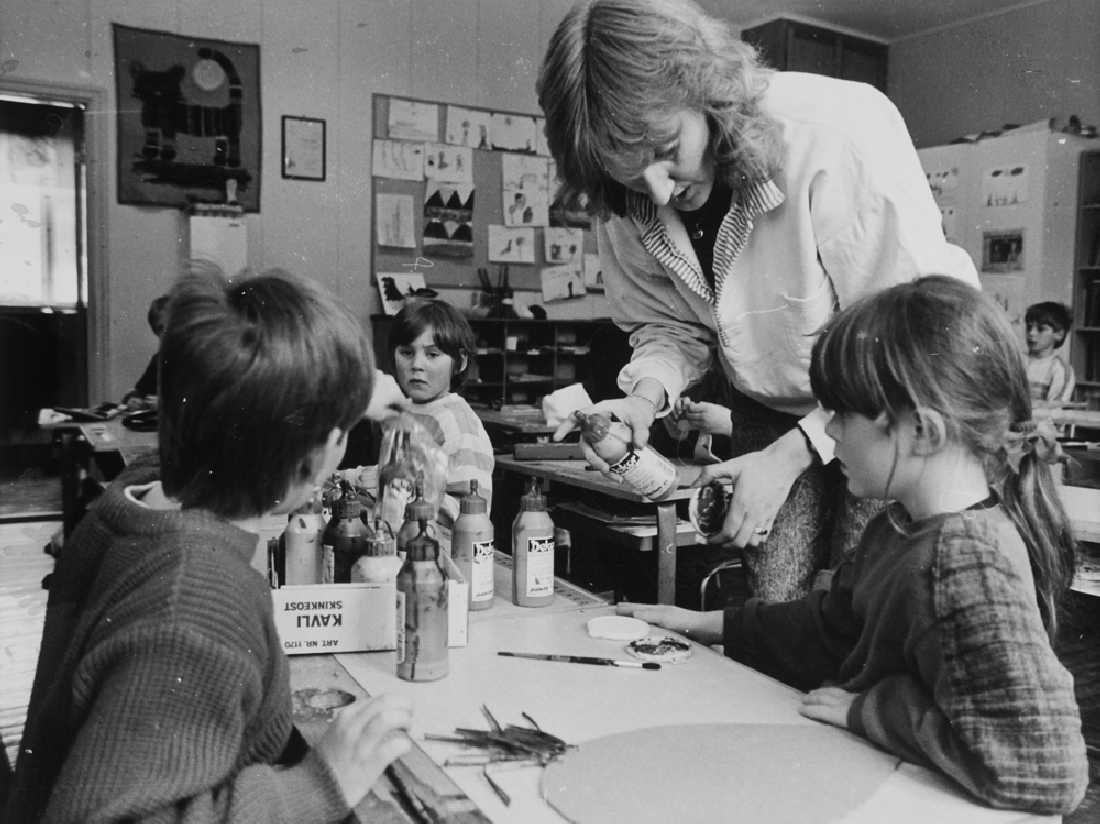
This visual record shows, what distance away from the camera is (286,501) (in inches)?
39.9

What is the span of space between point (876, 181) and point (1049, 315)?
5136mm

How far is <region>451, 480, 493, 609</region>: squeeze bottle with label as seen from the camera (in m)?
1.52

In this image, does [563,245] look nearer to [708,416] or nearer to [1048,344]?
[1048,344]

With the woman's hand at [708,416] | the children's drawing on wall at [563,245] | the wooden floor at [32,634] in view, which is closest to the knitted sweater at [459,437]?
the woman's hand at [708,416]

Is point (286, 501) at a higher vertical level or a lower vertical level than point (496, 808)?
higher

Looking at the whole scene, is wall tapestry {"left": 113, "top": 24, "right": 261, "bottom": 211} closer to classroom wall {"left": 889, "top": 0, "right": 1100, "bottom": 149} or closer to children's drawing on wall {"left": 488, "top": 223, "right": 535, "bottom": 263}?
children's drawing on wall {"left": 488, "top": 223, "right": 535, "bottom": 263}

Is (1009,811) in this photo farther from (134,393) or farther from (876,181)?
(134,393)

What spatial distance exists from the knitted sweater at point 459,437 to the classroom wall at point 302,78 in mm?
3877

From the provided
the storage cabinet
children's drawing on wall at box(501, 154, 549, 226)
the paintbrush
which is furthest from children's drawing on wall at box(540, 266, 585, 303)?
the paintbrush

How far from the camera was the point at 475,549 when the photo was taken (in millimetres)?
1524

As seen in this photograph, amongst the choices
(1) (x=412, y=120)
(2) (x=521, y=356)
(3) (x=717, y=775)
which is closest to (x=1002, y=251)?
(2) (x=521, y=356)

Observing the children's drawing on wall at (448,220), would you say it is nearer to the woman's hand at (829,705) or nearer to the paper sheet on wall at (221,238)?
the paper sheet on wall at (221,238)

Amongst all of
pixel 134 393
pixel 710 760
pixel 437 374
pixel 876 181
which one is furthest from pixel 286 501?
pixel 134 393

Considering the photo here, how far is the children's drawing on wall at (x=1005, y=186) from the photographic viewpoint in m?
6.70
